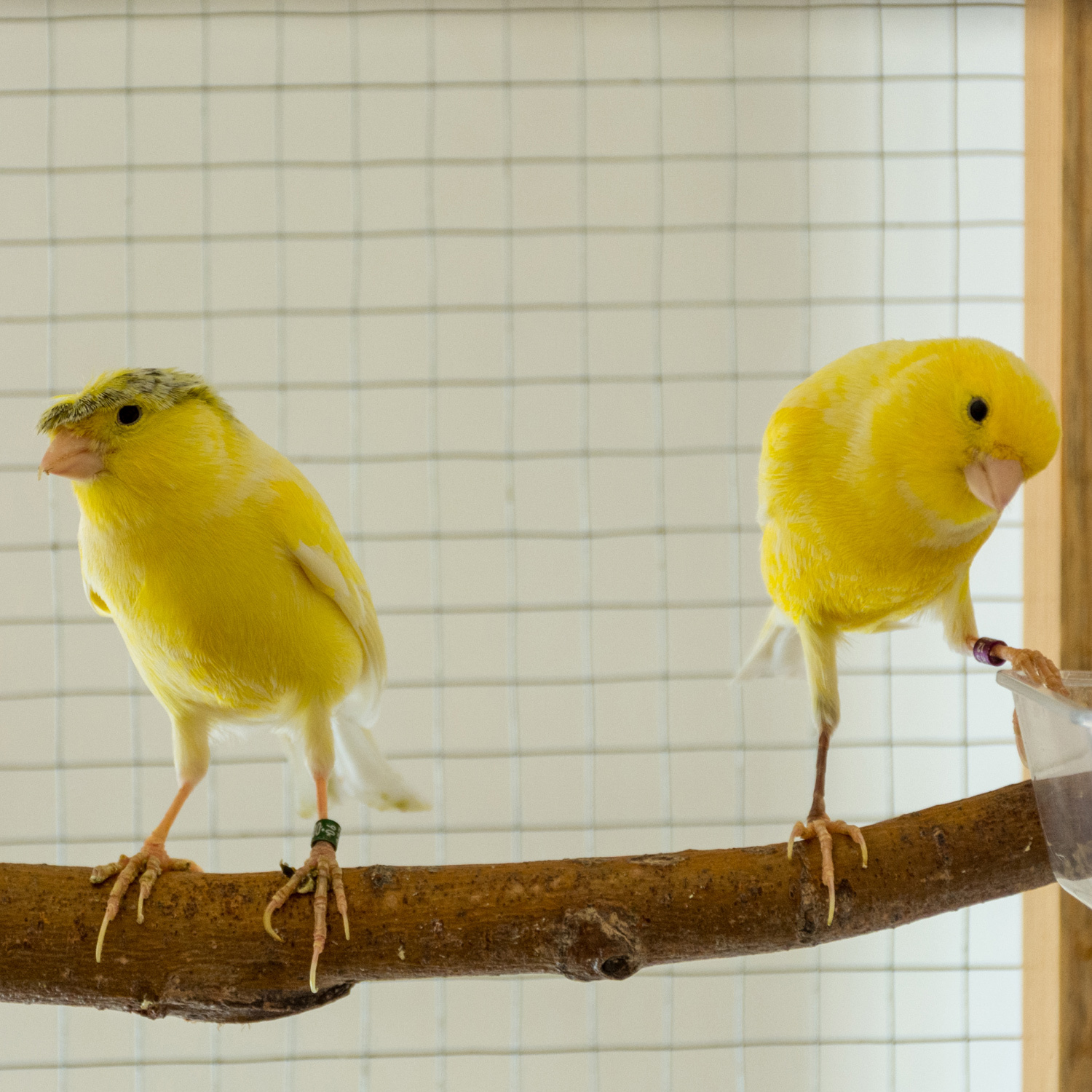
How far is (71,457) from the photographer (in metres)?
0.78

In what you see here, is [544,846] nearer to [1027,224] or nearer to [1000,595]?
[1000,595]

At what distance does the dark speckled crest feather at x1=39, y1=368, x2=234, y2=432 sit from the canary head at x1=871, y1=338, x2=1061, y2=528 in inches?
25.2

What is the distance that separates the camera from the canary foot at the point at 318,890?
78 centimetres

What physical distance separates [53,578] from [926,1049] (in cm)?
149

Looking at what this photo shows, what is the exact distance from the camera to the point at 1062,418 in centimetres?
106

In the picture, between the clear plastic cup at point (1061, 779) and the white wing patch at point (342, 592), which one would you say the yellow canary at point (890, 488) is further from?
the white wing patch at point (342, 592)

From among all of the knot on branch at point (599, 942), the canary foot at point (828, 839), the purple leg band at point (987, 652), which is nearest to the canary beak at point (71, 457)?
the knot on branch at point (599, 942)

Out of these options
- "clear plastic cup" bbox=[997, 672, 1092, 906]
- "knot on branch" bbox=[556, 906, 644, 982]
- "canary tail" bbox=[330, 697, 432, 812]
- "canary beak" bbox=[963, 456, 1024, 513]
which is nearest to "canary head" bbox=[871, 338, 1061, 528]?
"canary beak" bbox=[963, 456, 1024, 513]

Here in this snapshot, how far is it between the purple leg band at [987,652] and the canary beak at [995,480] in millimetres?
232

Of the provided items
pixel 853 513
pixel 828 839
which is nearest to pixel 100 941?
pixel 828 839

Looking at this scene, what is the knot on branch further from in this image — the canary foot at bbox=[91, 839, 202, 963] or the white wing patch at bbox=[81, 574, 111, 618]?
the white wing patch at bbox=[81, 574, 111, 618]

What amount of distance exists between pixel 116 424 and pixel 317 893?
44 cm

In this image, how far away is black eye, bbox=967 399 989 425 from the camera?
80 cm

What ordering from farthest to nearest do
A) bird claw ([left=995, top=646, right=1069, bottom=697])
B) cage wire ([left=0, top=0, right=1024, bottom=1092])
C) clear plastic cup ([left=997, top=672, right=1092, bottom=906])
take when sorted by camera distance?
cage wire ([left=0, top=0, right=1024, bottom=1092]) → bird claw ([left=995, top=646, right=1069, bottom=697]) → clear plastic cup ([left=997, top=672, right=1092, bottom=906])
